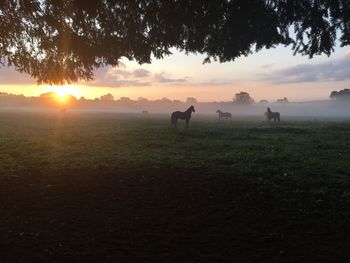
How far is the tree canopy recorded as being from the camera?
12.3 metres

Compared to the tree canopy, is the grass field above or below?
below

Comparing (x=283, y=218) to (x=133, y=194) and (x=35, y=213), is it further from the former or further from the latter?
(x=35, y=213)

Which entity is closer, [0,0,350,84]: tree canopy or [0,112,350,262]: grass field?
[0,112,350,262]: grass field

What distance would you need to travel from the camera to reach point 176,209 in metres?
9.30

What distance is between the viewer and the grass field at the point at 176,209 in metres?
6.91

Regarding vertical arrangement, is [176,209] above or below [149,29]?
below

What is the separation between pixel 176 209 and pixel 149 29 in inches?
267

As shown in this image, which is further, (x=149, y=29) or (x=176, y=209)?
(x=149, y=29)

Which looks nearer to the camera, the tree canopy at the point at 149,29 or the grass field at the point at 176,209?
the grass field at the point at 176,209

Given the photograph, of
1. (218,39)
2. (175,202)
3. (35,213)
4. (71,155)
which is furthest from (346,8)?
(71,155)

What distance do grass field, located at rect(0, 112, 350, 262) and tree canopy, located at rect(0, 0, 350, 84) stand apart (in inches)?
169

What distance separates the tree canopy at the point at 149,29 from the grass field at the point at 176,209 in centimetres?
430

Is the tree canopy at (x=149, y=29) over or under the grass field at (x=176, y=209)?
over

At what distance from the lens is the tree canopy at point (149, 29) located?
12.3m
